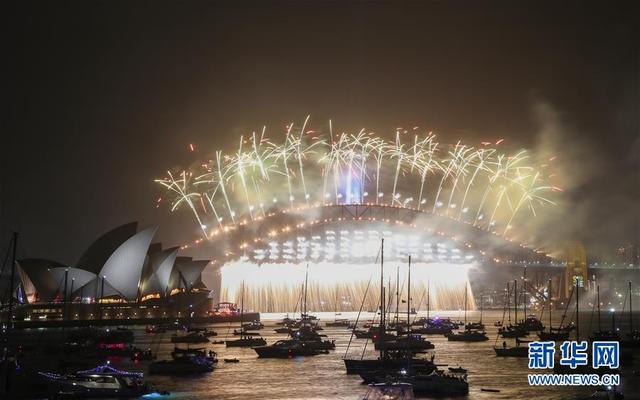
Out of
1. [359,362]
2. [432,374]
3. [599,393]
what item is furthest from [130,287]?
[599,393]

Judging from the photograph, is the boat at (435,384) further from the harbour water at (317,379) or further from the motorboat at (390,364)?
the motorboat at (390,364)

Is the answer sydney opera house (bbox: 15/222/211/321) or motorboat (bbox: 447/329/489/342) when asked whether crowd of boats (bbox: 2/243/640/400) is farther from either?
sydney opera house (bbox: 15/222/211/321)

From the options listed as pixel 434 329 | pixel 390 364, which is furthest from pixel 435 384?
pixel 434 329

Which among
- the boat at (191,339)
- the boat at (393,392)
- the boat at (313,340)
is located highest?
the boat at (393,392)

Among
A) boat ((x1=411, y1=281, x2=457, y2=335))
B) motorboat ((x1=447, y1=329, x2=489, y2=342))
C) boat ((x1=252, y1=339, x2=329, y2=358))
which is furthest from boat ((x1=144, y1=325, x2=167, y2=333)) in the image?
motorboat ((x1=447, y1=329, x2=489, y2=342))

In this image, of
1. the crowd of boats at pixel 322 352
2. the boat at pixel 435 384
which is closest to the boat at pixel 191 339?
the crowd of boats at pixel 322 352

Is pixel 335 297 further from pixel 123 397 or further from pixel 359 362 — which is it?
pixel 123 397
